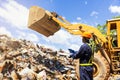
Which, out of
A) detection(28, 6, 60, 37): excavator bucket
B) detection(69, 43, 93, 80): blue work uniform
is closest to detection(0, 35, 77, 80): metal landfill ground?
detection(28, 6, 60, 37): excavator bucket

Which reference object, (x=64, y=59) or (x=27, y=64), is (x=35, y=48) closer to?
(x=64, y=59)

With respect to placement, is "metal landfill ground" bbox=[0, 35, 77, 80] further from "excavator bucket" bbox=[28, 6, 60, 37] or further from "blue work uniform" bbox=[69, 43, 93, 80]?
"blue work uniform" bbox=[69, 43, 93, 80]

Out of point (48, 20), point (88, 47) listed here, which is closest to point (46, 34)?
point (48, 20)

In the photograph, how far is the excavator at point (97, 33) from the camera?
404 inches

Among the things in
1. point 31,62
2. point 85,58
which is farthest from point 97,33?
point 85,58

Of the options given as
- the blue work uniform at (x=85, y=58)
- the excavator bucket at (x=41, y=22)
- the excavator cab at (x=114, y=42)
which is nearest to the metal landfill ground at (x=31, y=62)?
the excavator bucket at (x=41, y=22)

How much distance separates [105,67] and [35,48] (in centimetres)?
486

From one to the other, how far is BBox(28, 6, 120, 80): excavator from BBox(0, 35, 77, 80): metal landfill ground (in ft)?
4.78

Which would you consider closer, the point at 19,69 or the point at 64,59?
the point at 19,69

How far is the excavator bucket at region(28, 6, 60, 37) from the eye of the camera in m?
10.8

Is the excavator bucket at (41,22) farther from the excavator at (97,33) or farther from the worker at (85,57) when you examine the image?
→ the worker at (85,57)

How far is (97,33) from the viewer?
420 inches

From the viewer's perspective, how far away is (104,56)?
10391mm

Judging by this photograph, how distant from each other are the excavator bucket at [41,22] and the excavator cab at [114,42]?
2089mm
